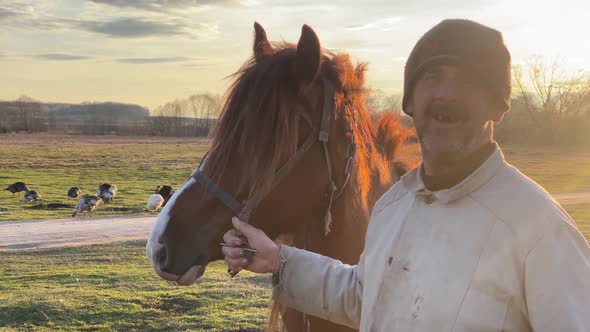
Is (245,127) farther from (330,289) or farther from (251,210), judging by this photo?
(330,289)

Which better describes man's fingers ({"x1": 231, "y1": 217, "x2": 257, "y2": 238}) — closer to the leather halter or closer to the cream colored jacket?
the leather halter

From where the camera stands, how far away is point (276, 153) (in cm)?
194

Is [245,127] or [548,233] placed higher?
[245,127]

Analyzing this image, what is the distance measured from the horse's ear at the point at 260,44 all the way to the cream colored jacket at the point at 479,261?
99 centimetres

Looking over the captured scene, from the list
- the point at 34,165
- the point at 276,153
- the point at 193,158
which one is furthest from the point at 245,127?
the point at 193,158

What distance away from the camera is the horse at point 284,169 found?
191 centimetres

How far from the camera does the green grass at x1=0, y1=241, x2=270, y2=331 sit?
570 cm

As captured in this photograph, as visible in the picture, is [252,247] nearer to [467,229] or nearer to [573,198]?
[467,229]

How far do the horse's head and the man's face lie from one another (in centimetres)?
76

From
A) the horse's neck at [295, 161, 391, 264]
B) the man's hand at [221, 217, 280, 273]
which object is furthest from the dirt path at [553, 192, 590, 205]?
the man's hand at [221, 217, 280, 273]

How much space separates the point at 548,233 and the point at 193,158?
40.9m

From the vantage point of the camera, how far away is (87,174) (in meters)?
29.5

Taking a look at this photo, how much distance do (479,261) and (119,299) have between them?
6.27m

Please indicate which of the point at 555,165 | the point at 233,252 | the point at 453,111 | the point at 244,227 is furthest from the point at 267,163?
the point at 555,165
